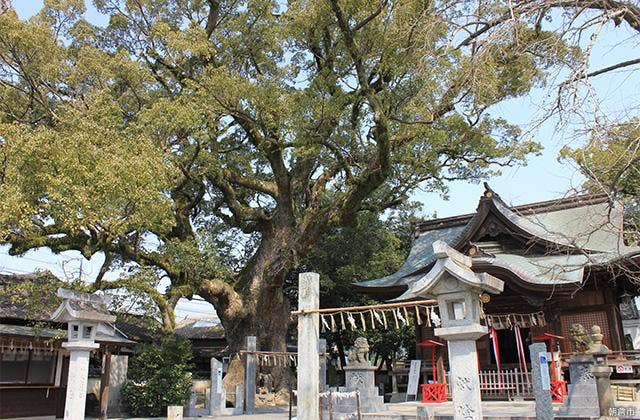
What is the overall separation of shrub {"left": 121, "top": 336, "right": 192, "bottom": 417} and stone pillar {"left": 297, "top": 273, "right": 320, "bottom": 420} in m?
9.29

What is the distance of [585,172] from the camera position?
21.2 feet

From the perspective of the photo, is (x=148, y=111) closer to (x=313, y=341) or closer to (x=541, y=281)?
(x=313, y=341)

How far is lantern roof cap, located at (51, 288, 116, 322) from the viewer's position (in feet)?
31.1

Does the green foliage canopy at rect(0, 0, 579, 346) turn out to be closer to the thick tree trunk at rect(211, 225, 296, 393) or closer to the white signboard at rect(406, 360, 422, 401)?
the thick tree trunk at rect(211, 225, 296, 393)

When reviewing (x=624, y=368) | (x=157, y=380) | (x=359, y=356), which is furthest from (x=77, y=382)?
(x=624, y=368)

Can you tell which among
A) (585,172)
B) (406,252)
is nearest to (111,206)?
(585,172)

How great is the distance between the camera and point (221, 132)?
63.9ft

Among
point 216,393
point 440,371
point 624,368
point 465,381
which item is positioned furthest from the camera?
point 216,393

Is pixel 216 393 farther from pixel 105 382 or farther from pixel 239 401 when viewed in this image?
pixel 105 382

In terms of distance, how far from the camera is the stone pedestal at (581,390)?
10336 mm

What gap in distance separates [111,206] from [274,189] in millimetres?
9012

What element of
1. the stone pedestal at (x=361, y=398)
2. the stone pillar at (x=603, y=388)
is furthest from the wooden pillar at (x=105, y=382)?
the stone pillar at (x=603, y=388)

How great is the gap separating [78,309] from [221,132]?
1094cm

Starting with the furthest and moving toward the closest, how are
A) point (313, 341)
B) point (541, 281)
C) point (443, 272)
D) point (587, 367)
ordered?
1. point (541, 281)
2. point (587, 367)
3. point (313, 341)
4. point (443, 272)
